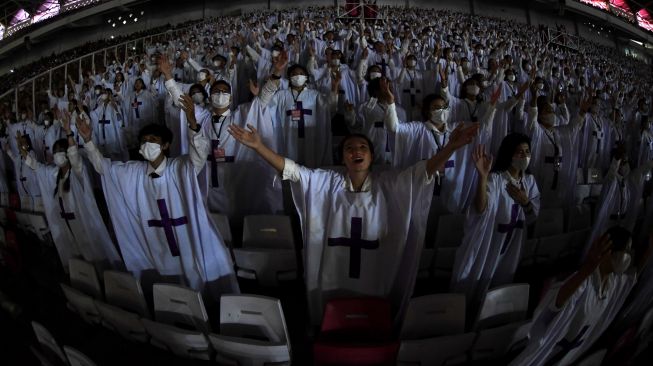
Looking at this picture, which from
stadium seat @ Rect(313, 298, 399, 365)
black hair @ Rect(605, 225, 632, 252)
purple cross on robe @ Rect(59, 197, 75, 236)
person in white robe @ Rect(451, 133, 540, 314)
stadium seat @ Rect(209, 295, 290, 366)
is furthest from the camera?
purple cross on robe @ Rect(59, 197, 75, 236)

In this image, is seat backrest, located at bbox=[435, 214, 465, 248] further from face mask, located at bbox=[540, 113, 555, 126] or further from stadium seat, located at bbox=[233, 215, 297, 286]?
face mask, located at bbox=[540, 113, 555, 126]

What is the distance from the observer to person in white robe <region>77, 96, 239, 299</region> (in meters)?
3.32

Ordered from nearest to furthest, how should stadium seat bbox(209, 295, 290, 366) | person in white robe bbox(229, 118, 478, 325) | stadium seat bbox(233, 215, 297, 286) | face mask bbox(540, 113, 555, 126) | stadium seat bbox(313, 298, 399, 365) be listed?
stadium seat bbox(209, 295, 290, 366) < stadium seat bbox(313, 298, 399, 365) < person in white robe bbox(229, 118, 478, 325) < stadium seat bbox(233, 215, 297, 286) < face mask bbox(540, 113, 555, 126)

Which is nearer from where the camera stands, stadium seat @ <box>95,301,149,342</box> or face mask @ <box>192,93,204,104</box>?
stadium seat @ <box>95,301,149,342</box>

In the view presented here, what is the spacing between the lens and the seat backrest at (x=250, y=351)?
2275 millimetres

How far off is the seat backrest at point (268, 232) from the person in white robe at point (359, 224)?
46 cm

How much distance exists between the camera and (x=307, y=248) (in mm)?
3037

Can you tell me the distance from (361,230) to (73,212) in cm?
338

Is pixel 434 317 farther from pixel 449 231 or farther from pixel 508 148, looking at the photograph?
pixel 508 148

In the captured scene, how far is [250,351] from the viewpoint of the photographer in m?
2.32

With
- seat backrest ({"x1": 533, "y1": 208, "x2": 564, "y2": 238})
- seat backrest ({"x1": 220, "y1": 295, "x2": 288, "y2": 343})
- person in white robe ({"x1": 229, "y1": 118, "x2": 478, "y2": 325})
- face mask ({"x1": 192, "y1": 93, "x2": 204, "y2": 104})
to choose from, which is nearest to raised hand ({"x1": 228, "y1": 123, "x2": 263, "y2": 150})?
person in white robe ({"x1": 229, "y1": 118, "x2": 478, "y2": 325})

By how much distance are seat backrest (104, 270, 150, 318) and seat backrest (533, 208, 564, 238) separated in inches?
154

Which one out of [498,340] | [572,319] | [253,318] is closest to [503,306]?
[498,340]

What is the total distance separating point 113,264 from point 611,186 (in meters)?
5.65
